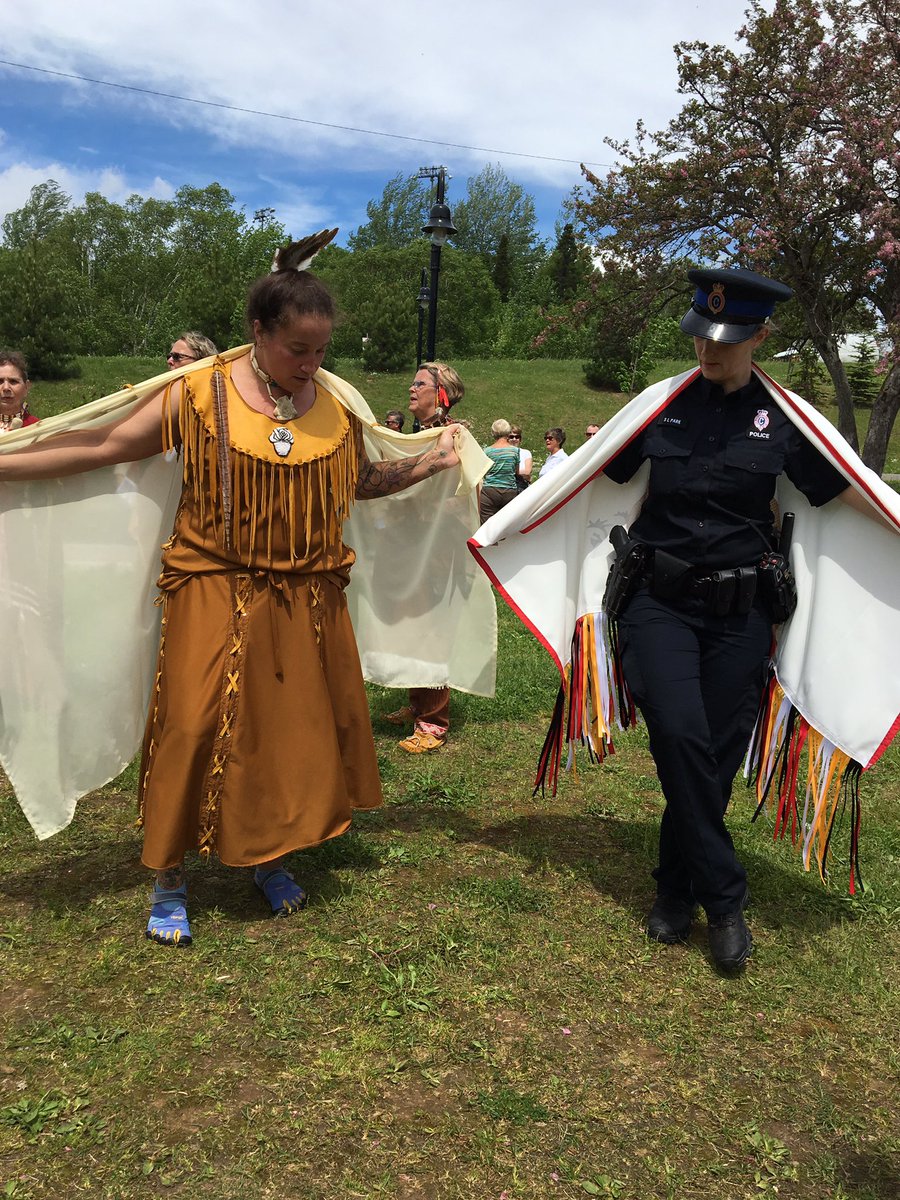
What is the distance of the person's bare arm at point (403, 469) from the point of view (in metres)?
3.79

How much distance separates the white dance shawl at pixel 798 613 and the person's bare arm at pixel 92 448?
1.25 meters

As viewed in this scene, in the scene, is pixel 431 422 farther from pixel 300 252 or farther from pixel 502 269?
pixel 502 269

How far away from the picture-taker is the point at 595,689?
3734 millimetres

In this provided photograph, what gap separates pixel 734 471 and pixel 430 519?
5.32 feet

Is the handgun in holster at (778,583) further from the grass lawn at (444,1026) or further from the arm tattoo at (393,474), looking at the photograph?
the arm tattoo at (393,474)

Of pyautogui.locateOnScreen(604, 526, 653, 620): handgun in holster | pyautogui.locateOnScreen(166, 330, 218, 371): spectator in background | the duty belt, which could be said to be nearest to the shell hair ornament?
pyautogui.locateOnScreen(604, 526, 653, 620): handgun in holster

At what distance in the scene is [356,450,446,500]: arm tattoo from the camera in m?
3.79

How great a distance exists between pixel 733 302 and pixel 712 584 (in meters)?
0.91

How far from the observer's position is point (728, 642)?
131 inches

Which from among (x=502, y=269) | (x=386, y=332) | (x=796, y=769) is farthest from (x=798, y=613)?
(x=502, y=269)

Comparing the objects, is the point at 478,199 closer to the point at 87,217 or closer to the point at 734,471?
the point at 87,217

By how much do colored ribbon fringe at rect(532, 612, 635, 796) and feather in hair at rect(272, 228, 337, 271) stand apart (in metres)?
1.66

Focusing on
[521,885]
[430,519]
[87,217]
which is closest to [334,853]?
[521,885]

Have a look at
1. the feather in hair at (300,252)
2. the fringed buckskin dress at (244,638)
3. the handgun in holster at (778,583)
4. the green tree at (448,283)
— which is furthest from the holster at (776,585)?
the green tree at (448,283)
